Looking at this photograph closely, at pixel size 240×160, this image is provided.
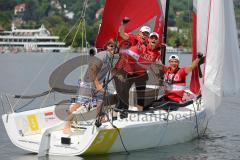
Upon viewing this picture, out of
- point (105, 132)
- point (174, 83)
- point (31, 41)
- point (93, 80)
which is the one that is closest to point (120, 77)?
point (93, 80)

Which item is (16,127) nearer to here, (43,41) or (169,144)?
(169,144)

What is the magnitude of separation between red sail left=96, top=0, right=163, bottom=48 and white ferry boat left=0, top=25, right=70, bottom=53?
99.9m

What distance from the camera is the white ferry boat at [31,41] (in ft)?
384

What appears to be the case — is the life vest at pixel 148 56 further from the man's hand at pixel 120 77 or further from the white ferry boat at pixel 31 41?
the white ferry boat at pixel 31 41

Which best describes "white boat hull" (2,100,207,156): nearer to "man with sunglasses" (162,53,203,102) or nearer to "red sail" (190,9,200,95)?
"man with sunglasses" (162,53,203,102)

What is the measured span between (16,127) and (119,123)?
67.6 inches

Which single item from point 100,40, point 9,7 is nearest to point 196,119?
point 100,40

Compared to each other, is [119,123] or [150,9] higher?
[150,9]

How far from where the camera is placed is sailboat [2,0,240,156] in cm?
1081

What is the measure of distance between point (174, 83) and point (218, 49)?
101 cm

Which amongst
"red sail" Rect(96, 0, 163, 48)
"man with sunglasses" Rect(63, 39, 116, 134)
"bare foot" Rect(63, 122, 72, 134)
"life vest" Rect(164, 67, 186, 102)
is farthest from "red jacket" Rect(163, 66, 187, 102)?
"bare foot" Rect(63, 122, 72, 134)

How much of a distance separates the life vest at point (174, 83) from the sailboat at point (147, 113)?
0.27 m

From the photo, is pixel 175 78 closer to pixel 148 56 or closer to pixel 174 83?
pixel 174 83

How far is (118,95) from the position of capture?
38.8ft
